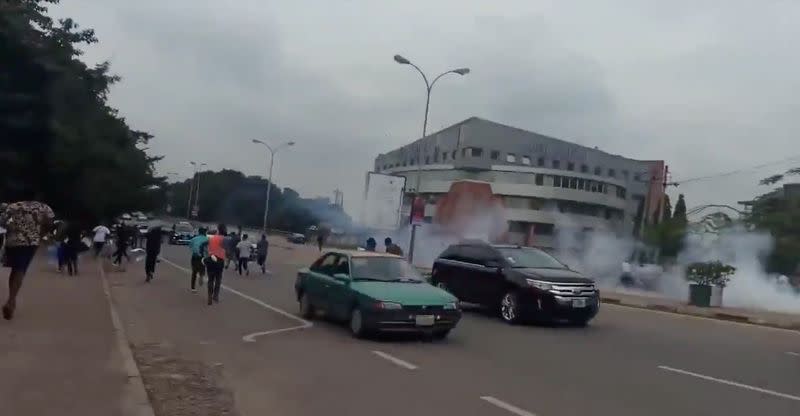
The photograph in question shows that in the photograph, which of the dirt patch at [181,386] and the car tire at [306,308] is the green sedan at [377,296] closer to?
the car tire at [306,308]

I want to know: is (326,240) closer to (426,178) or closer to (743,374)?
(426,178)

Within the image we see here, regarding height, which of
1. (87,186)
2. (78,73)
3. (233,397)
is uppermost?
(78,73)

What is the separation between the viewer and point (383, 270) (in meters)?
14.6

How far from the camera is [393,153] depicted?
251 ft

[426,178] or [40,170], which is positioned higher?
[426,178]

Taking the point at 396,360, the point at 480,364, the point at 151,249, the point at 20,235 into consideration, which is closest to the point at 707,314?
the point at 480,364

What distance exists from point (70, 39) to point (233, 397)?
24060mm

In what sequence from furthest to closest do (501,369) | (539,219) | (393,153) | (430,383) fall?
(393,153) → (539,219) → (501,369) → (430,383)

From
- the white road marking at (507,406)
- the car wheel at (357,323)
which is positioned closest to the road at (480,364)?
the white road marking at (507,406)

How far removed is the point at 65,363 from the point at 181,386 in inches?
50.5

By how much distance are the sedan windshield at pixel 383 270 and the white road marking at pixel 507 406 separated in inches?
220

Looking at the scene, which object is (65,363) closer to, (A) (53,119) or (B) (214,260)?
(B) (214,260)

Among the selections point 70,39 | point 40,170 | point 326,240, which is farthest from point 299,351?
point 326,240

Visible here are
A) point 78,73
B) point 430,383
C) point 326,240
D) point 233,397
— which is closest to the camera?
point 233,397
